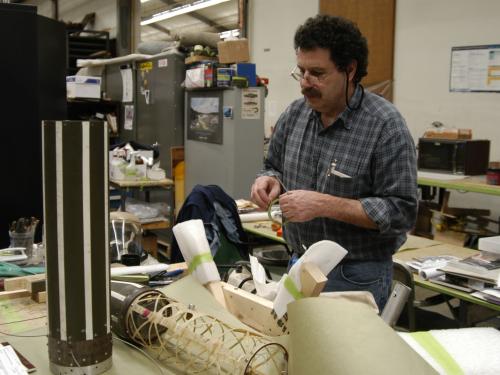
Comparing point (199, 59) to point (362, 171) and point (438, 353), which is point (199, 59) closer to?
point (362, 171)

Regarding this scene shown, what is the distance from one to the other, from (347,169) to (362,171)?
49 millimetres

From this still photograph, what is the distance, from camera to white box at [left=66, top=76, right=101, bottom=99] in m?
5.93

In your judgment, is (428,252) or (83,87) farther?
(83,87)

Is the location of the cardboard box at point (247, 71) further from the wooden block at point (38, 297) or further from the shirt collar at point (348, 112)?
the wooden block at point (38, 297)

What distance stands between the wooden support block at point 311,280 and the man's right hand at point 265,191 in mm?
809

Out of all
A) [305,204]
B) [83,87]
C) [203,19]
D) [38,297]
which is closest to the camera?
[38,297]

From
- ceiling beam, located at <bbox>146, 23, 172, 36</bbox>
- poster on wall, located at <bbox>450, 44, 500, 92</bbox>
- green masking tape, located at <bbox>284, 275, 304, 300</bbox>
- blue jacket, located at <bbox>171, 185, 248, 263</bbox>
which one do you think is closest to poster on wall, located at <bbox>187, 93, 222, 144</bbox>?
blue jacket, located at <bbox>171, 185, 248, 263</bbox>

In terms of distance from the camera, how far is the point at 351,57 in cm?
172

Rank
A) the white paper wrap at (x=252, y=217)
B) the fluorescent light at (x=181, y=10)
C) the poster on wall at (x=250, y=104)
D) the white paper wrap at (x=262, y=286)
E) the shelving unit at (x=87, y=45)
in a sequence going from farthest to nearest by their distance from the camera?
the fluorescent light at (x=181, y=10) < the shelving unit at (x=87, y=45) < the poster on wall at (x=250, y=104) < the white paper wrap at (x=252, y=217) < the white paper wrap at (x=262, y=286)

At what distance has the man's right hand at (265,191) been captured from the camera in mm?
1733

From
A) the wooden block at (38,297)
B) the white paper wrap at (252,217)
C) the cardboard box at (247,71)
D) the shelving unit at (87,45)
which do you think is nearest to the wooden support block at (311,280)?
the wooden block at (38,297)

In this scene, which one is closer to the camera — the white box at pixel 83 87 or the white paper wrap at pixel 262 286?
the white paper wrap at pixel 262 286

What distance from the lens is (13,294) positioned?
1416mm

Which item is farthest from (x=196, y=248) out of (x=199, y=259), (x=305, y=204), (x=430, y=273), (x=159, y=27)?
(x=159, y=27)
